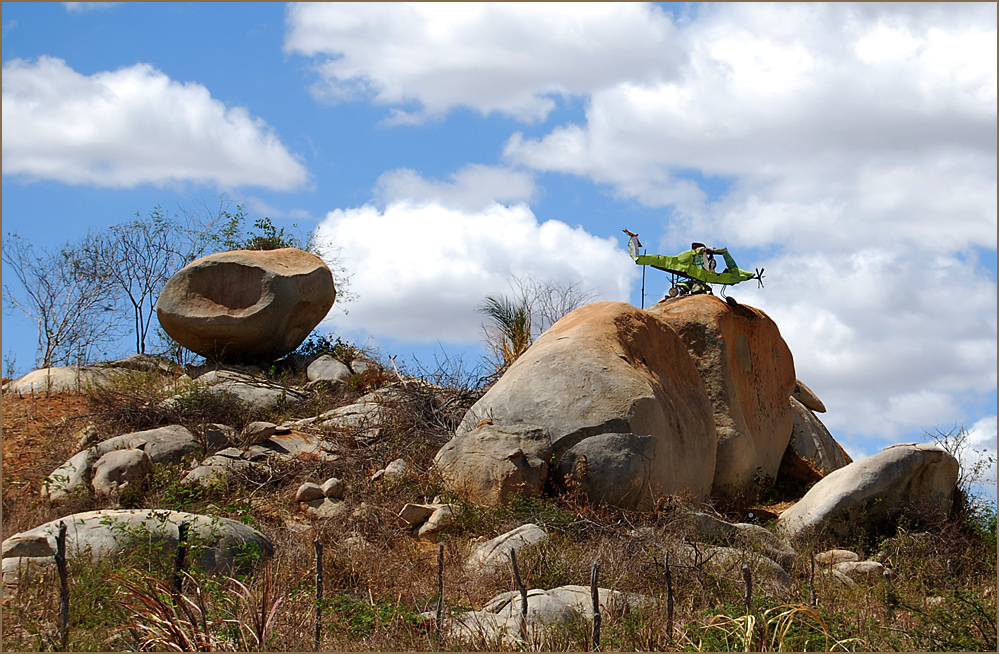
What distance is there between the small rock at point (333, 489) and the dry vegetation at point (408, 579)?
12 cm

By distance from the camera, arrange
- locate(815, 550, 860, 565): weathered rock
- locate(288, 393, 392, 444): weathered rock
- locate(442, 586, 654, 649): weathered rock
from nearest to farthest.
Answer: locate(442, 586, 654, 649): weathered rock < locate(815, 550, 860, 565): weathered rock < locate(288, 393, 392, 444): weathered rock

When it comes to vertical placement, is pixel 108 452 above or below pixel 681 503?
above

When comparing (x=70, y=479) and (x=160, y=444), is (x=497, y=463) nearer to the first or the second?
(x=160, y=444)

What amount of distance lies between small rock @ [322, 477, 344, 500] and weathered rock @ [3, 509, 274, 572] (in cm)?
246

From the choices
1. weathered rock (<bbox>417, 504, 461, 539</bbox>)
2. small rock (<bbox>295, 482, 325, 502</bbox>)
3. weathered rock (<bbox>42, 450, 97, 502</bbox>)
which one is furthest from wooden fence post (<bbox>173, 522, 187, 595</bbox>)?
weathered rock (<bbox>42, 450, 97, 502</bbox>)

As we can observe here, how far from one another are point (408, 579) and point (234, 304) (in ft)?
38.4

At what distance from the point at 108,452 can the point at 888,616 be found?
363 inches

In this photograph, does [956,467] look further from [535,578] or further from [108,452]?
[108,452]

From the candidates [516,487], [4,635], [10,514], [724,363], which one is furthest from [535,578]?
[724,363]

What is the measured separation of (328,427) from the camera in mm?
13594

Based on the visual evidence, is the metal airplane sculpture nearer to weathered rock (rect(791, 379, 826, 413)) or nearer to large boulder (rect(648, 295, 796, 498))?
large boulder (rect(648, 295, 796, 498))

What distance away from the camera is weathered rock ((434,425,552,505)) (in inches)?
400

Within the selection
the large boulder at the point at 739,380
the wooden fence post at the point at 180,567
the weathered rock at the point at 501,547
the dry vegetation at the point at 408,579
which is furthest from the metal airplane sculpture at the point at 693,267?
the wooden fence post at the point at 180,567

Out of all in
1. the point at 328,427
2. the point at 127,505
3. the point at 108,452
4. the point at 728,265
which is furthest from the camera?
the point at 728,265
